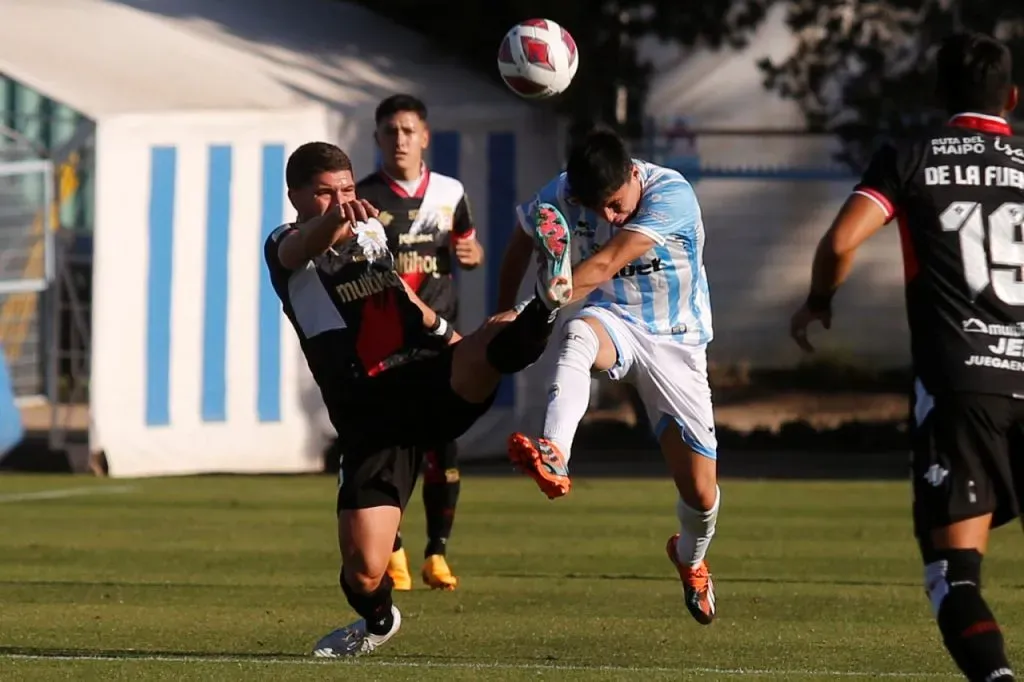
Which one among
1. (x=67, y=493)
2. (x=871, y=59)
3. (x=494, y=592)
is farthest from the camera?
(x=871, y=59)

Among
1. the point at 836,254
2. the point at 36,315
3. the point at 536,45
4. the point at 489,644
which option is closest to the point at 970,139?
the point at 836,254

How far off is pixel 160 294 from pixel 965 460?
13034 mm

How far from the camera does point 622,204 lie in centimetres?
801

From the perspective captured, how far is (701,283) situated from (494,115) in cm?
1168

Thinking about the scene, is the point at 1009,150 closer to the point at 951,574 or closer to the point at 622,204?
the point at 951,574

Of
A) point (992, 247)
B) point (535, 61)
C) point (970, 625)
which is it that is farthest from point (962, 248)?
point (535, 61)

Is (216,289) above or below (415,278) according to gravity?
below

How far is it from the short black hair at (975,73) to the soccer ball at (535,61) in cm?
385

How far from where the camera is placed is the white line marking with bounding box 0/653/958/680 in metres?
7.14

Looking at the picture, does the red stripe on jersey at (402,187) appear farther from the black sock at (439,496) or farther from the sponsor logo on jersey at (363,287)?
the sponsor logo on jersey at (363,287)

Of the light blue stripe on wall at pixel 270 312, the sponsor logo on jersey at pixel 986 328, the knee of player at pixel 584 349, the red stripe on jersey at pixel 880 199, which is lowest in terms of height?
the light blue stripe on wall at pixel 270 312

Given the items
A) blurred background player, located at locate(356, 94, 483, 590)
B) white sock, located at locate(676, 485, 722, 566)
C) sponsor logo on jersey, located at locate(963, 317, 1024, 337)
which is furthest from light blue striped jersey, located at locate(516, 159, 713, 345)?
sponsor logo on jersey, located at locate(963, 317, 1024, 337)

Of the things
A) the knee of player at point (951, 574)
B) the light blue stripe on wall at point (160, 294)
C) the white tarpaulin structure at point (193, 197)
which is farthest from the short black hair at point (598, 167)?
the light blue stripe on wall at point (160, 294)

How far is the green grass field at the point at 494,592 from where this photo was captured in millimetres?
7461
